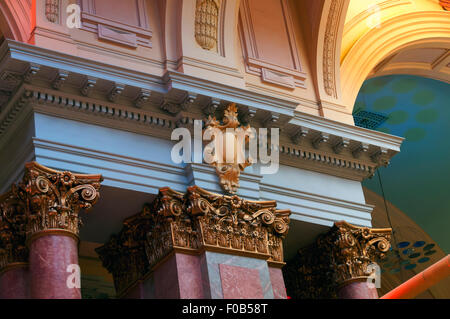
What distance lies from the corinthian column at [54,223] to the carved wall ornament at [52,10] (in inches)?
75.6

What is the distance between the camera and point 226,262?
26.8 ft

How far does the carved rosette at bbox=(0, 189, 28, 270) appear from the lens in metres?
7.73

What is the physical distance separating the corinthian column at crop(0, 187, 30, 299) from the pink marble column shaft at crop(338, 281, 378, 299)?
153 inches

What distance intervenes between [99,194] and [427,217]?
9.49 m

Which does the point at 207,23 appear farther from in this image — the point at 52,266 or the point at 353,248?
the point at 52,266

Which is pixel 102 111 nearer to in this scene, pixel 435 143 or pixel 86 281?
pixel 86 281

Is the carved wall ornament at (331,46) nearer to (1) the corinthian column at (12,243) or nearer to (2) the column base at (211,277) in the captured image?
(2) the column base at (211,277)

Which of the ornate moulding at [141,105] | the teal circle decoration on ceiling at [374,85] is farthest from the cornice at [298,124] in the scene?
the teal circle decoration on ceiling at [374,85]

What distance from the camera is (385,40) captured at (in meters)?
11.8

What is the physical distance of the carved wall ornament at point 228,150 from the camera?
28.6 ft

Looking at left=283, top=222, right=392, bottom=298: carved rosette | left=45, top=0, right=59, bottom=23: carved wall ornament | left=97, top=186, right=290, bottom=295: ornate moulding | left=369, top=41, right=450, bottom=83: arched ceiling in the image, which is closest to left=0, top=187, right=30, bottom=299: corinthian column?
left=97, top=186, right=290, bottom=295: ornate moulding

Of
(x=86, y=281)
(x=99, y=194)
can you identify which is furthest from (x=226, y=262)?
(x=86, y=281)

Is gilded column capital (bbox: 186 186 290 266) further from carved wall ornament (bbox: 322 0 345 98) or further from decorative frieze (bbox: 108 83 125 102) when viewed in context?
carved wall ornament (bbox: 322 0 345 98)

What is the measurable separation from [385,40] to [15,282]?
6871mm
